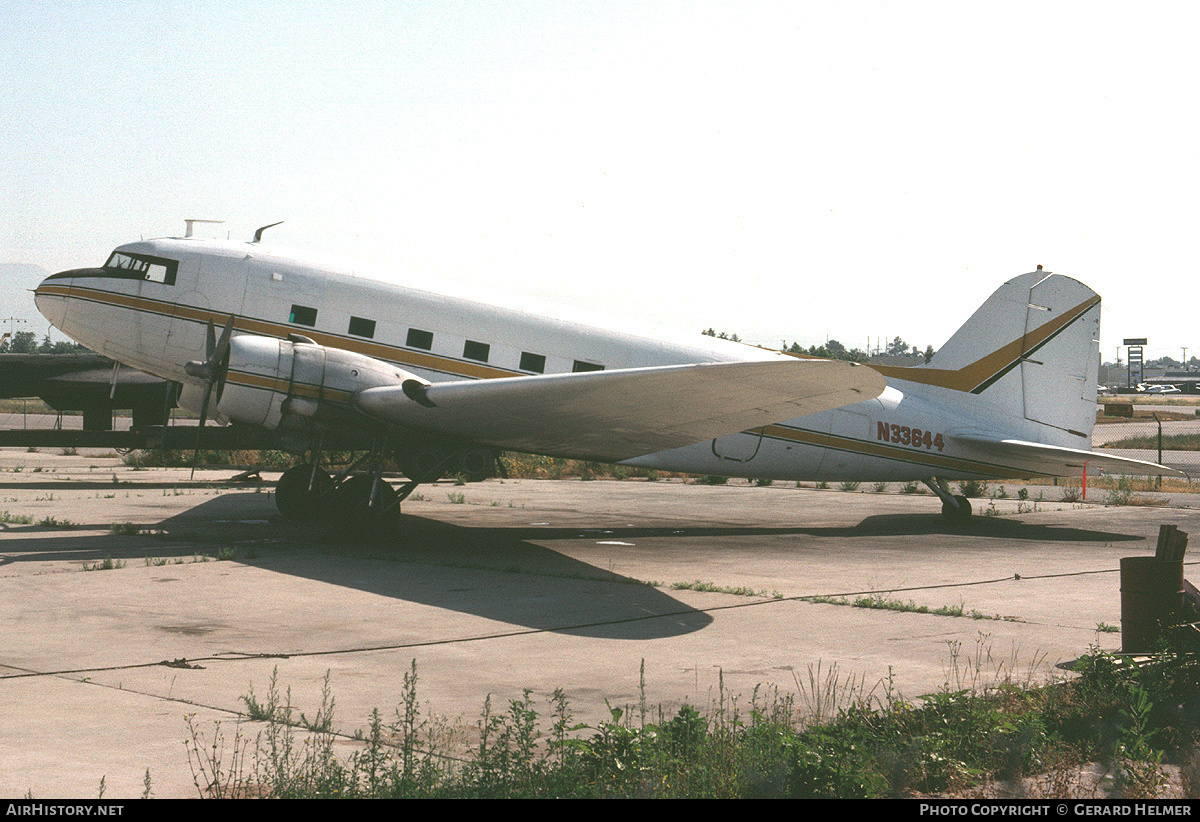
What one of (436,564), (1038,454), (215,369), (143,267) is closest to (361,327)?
(215,369)

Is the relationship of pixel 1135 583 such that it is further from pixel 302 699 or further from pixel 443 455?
pixel 443 455

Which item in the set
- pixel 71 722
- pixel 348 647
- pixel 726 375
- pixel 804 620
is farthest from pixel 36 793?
pixel 726 375

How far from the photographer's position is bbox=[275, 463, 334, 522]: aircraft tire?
15617 millimetres

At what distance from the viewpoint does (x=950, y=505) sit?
18219 mm

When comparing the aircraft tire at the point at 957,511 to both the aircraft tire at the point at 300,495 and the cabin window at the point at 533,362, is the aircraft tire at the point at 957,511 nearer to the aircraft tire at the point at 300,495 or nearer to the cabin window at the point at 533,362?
the cabin window at the point at 533,362

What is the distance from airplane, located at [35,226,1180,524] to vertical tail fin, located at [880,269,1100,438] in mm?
28

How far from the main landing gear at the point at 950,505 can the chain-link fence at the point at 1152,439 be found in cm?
1223

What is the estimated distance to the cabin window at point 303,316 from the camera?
15211mm

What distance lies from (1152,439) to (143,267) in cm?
4623

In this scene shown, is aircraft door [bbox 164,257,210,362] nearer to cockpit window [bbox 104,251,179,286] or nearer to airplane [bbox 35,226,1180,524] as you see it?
airplane [bbox 35,226,1180,524]

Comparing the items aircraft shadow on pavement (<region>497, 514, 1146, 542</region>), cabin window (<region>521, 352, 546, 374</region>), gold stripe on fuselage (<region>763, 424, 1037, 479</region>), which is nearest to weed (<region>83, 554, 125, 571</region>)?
aircraft shadow on pavement (<region>497, 514, 1146, 542</region>)

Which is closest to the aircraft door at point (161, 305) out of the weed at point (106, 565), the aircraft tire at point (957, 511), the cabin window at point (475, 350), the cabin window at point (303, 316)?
the cabin window at point (303, 316)

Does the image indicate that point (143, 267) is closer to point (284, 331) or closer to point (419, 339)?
point (284, 331)
